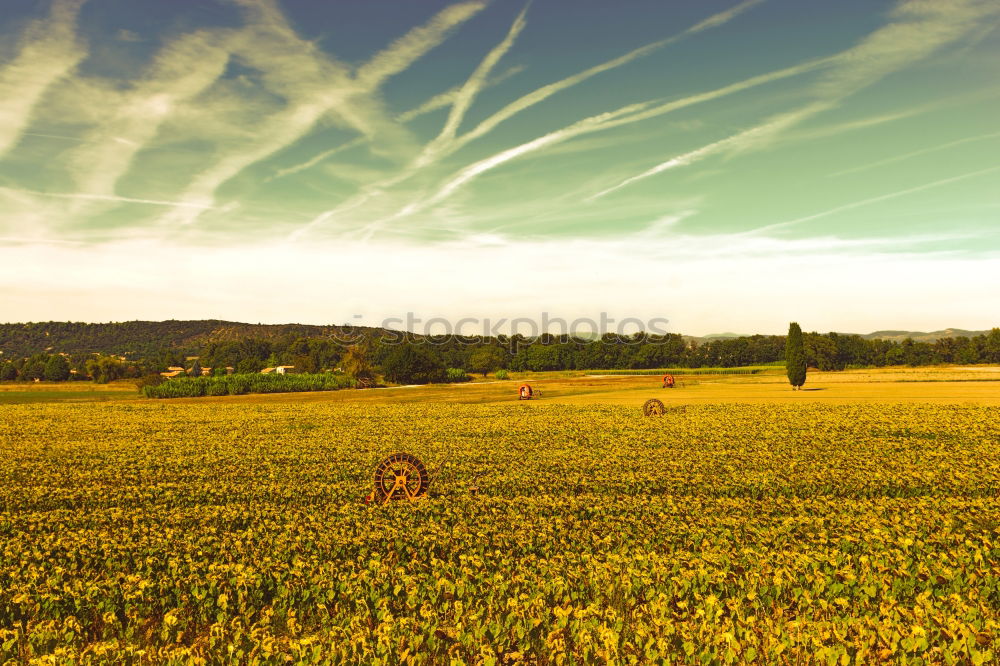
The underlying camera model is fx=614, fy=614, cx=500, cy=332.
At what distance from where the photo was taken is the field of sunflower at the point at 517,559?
855 centimetres

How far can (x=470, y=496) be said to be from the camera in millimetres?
19078

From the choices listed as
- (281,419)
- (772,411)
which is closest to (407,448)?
(281,419)

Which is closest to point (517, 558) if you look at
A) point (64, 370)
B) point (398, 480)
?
point (398, 480)

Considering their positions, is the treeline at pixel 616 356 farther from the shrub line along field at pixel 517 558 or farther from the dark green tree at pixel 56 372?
the shrub line along field at pixel 517 558

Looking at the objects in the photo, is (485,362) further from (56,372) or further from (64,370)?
(56,372)

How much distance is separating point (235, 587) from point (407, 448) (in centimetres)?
1875

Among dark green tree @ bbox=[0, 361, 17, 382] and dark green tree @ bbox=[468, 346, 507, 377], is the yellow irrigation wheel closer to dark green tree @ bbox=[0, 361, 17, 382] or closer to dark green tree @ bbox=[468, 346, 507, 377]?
dark green tree @ bbox=[468, 346, 507, 377]

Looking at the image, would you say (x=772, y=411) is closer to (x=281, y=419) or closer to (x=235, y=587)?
(x=281, y=419)

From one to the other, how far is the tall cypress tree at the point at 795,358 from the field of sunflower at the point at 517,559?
4904cm

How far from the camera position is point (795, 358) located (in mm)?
75188

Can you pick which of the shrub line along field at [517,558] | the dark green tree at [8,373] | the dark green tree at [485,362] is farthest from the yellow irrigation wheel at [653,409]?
the dark green tree at [8,373]

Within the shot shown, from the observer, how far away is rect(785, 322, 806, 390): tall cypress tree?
2945 inches

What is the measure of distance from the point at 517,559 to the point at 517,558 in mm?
202

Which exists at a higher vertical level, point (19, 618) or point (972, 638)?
point (972, 638)
